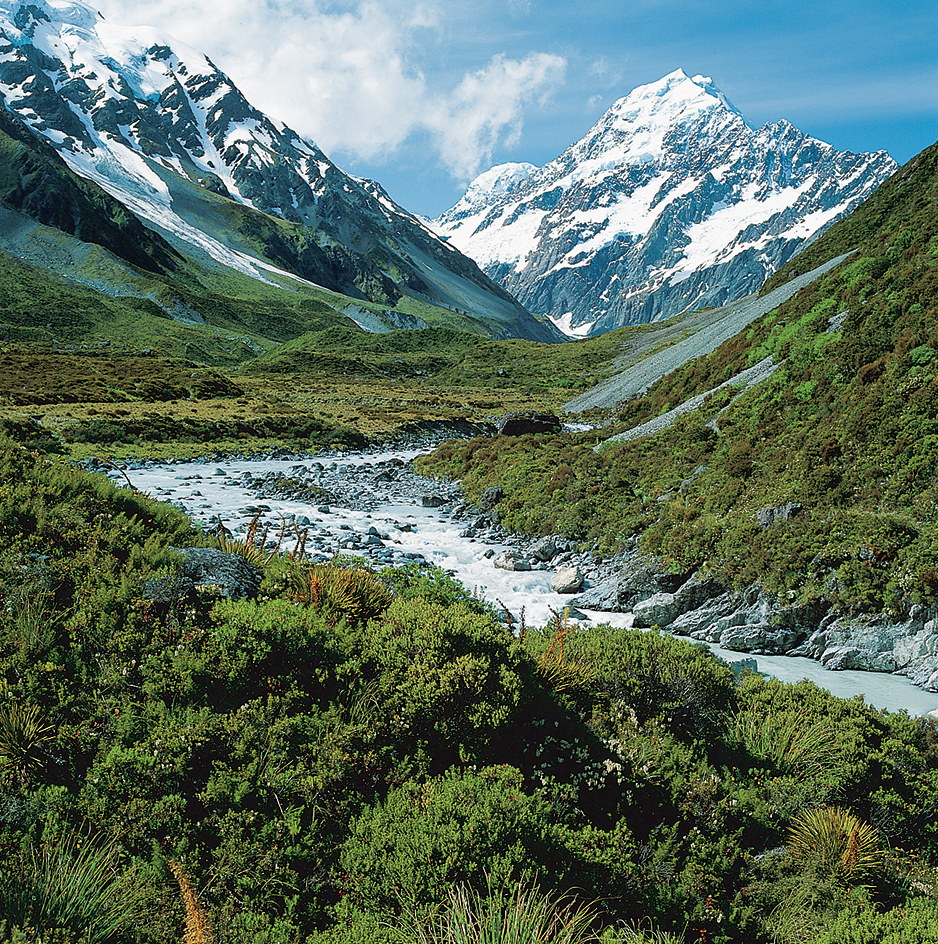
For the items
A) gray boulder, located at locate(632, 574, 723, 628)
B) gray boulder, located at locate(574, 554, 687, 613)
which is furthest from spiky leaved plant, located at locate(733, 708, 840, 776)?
gray boulder, located at locate(574, 554, 687, 613)

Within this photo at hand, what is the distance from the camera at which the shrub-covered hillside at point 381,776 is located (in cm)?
477

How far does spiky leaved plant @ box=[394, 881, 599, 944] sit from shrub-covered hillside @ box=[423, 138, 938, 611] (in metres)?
11.2

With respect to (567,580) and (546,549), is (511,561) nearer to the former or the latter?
(546,549)

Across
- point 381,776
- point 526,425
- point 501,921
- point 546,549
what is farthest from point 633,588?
point 526,425

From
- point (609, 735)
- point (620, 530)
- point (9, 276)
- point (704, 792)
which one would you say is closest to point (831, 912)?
point (704, 792)

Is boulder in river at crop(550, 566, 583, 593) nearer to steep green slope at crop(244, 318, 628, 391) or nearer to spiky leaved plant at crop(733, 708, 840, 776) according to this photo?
spiky leaved plant at crop(733, 708, 840, 776)

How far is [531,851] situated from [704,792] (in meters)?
2.64

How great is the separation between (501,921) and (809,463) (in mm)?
15734

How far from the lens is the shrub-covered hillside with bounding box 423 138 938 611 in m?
13.6

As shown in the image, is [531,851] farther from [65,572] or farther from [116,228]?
[116,228]

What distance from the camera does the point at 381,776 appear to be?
233 inches

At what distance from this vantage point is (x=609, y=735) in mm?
7191

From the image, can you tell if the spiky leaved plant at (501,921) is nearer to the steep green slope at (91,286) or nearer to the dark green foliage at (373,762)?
the dark green foliage at (373,762)

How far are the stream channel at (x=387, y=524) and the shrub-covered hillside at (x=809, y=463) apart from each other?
2.01m
